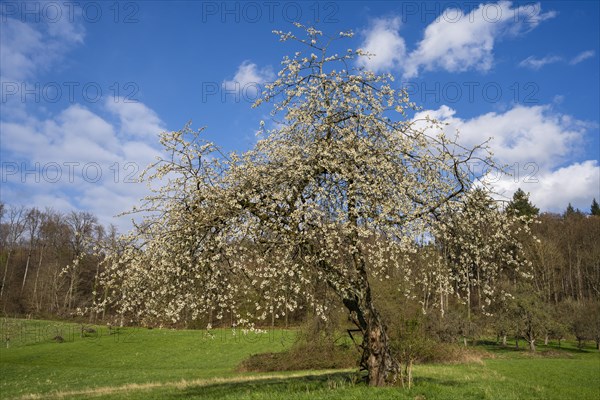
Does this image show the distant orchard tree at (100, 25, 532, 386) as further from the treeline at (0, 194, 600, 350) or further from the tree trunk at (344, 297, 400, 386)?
the treeline at (0, 194, 600, 350)

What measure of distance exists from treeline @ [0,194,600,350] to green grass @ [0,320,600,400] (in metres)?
3.80

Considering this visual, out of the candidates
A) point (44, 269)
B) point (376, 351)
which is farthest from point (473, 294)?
point (44, 269)

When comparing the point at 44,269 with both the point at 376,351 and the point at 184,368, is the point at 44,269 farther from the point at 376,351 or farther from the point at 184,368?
the point at 376,351

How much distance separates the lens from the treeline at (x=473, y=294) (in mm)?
46594

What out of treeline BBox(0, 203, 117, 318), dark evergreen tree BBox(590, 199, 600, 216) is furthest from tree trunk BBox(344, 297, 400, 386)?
dark evergreen tree BBox(590, 199, 600, 216)

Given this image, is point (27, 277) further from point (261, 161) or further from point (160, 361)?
point (261, 161)

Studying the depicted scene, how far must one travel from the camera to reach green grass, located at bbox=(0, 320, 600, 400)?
66.0 feet

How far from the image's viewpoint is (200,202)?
13.2 meters

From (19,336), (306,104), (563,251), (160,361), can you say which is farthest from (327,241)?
(563,251)

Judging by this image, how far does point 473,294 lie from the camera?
34.7 meters

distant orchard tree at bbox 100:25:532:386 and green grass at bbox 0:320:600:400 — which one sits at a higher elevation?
distant orchard tree at bbox 100:25:532:386

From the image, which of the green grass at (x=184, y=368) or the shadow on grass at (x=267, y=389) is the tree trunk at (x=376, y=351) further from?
the shadow on grass at (x=267, y=389)

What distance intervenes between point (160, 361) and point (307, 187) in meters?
43.9

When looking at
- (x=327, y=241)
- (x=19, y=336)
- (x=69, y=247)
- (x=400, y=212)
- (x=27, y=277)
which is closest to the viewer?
(x=327, y=241)
